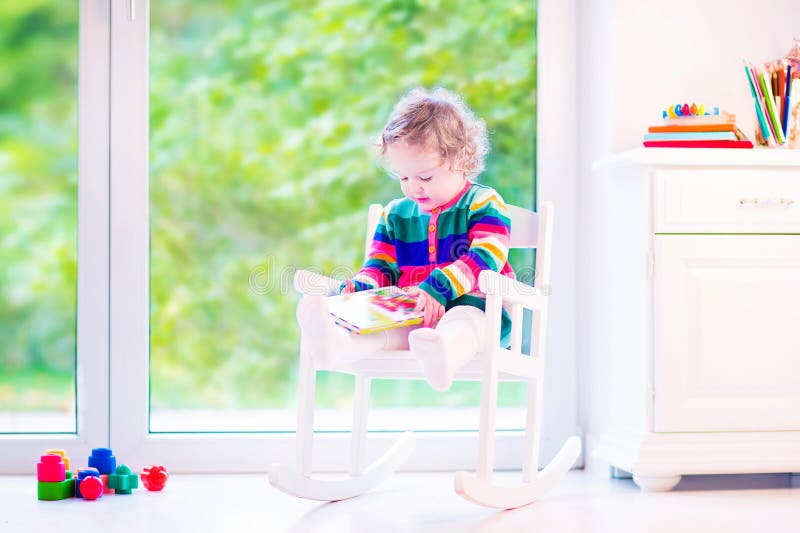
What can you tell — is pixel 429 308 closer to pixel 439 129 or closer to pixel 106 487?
pixel 439 129

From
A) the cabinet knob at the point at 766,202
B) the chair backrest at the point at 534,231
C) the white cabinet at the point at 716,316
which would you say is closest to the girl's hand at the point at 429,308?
the chair backrest at the point at 534,231

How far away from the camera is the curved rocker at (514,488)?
63.6 inches

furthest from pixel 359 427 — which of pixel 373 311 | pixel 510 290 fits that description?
pixel 510 290

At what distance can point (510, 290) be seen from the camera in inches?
68.6

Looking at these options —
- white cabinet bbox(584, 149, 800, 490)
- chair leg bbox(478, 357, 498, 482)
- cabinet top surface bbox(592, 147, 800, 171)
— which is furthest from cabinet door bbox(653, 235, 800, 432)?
chair leg bbox(478, 357, 498, 482)

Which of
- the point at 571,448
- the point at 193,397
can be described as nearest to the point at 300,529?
the point at 571,448

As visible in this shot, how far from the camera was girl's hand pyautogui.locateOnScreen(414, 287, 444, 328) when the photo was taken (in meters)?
1.74

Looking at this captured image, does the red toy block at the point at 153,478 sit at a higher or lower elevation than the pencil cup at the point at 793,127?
lower

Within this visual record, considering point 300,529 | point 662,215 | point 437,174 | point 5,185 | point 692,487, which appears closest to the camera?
point 300,529

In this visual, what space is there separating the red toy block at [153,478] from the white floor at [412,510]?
22 millimetres

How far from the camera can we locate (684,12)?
2.21 metres

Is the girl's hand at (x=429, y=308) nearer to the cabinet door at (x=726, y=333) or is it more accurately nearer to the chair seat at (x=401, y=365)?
the chair seat at (x=401, y=365)

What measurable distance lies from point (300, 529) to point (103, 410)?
32.6 inches

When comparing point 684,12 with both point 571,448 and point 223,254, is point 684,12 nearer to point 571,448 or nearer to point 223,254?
point 571,448
